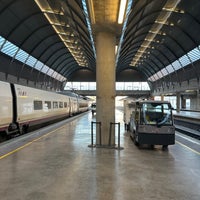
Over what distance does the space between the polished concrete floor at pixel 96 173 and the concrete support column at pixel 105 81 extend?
1330 millimetres

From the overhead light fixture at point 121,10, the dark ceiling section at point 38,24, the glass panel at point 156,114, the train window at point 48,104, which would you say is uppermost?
the dark ceiling section at point 38,24

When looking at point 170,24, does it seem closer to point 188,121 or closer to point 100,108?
point 188,121

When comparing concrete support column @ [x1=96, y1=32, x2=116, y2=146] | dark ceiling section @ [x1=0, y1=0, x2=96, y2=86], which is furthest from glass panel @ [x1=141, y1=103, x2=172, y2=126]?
dark ceiling section @ [x1=0, y1=0, x2=96, y2=86]

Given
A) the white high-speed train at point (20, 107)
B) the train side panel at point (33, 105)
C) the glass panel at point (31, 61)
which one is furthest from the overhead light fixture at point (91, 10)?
the glass panel at point (31, 61)

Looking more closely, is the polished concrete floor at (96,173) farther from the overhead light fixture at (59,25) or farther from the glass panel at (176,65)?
the glass panel at (176,65)

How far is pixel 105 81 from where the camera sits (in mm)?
11180

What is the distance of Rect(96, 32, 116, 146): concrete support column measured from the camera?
1115cm

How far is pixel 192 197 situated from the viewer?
541 centimetres

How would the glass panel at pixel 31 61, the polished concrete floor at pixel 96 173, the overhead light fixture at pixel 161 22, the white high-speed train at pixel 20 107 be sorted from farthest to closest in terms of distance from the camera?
1. the glass panel at pixel 31 61
2. the overhead light fixture at pixel 161 22
3. the white high-speed train at pixel 20 107
4. the polished concrete floor at pixel 96 173

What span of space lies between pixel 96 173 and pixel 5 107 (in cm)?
776

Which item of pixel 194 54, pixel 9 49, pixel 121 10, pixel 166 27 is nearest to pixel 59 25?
pixel 9 49

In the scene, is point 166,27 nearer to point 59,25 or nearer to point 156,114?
point 59,25

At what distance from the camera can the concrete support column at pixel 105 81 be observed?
11.1 meters

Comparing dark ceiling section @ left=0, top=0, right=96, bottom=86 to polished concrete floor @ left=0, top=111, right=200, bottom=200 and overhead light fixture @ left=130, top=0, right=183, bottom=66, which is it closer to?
overhead light fixture @ left=130, top=0, right=183, bottom=66
